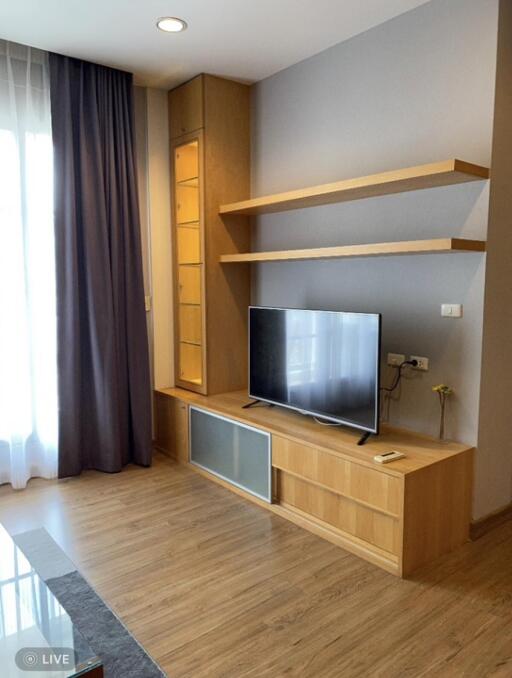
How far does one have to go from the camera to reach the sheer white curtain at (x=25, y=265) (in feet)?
10.9

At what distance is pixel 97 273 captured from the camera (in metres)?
3.57

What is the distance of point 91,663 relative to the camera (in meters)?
1.50

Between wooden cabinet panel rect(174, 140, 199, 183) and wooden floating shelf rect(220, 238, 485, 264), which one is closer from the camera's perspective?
wooden floating shelf rect(220, 238, 485, 264)

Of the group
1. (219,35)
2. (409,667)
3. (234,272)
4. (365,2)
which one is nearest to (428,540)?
(409,667)

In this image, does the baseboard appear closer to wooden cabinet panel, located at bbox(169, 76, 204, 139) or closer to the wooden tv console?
the wooden tv console

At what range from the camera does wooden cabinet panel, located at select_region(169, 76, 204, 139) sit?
12.1 feet

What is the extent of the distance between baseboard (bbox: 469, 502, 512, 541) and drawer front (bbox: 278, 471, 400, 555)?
56 cm

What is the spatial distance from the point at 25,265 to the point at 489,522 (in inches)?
125


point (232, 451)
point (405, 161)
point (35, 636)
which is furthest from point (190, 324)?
point (35, 636)

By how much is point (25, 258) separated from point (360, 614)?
283cm

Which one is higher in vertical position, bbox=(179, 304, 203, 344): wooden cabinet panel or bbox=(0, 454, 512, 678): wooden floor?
bbox=(179, 304, 203, 344): wooden cabinet panel

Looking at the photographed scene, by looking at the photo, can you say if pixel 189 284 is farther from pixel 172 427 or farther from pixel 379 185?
pixel 379 185

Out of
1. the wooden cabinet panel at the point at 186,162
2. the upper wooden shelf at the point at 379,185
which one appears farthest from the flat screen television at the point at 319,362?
the wooden cabinet panel at the point at 186,162

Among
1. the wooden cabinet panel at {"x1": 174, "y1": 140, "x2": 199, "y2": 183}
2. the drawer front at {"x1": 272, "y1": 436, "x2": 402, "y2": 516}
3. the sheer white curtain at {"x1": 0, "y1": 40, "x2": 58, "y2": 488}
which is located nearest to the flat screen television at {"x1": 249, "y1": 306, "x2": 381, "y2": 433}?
the drawer front at {"x1": 272, "y1": 436, "x2": 402, "y2": 516}
